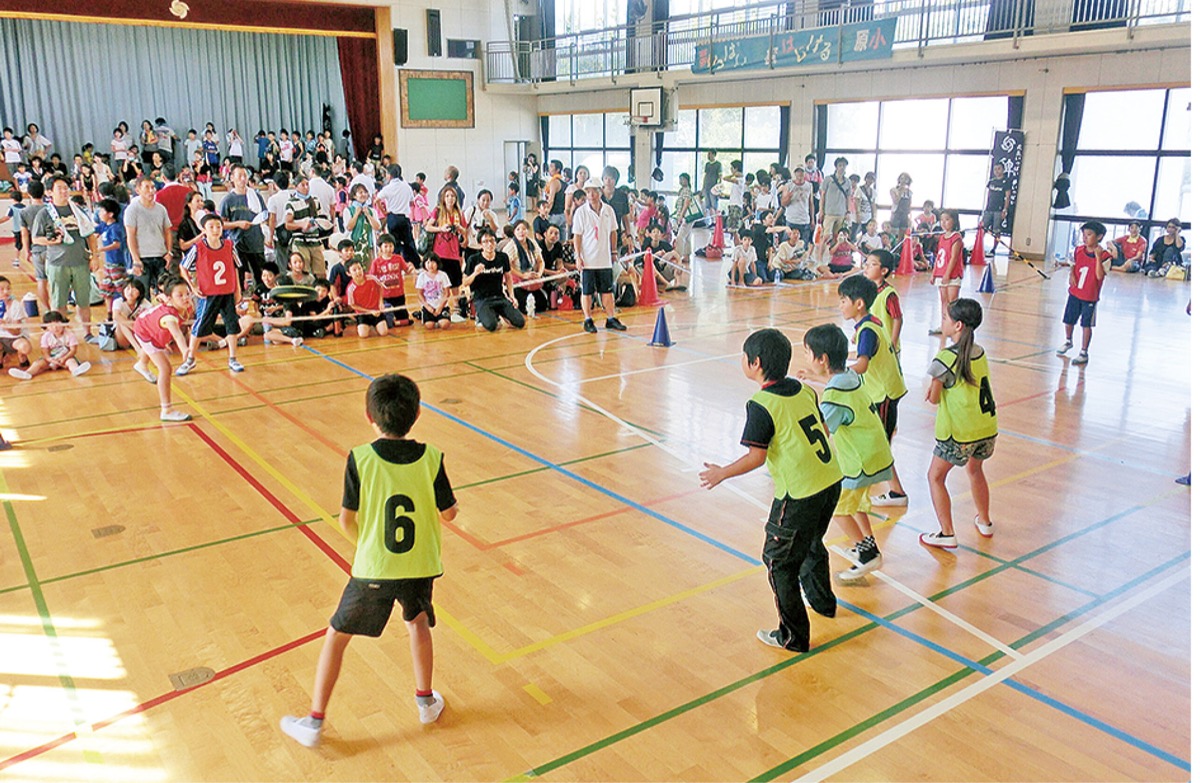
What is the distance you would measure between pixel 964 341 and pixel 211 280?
731 centimetres

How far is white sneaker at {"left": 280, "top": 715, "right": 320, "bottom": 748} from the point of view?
3771 millimetres

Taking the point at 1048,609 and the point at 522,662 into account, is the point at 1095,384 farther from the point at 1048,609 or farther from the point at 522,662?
the point at 522,662

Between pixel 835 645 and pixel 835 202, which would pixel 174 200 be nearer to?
pixel 835 645

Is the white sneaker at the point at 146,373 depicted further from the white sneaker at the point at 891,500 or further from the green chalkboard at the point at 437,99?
the green chalkboard at the point at 437,99

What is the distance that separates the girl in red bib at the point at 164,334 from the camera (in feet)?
26.3

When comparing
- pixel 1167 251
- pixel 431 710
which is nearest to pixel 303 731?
pixel 431 710

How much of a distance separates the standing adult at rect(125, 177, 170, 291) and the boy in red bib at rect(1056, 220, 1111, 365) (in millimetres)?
10054

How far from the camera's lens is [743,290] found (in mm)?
15844

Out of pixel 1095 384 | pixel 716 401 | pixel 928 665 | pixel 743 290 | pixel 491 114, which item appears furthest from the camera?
pixel 491 114

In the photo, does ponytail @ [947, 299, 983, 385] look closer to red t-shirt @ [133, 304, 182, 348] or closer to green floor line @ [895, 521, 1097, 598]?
green floor line @ [895, 521, 1097, 598]

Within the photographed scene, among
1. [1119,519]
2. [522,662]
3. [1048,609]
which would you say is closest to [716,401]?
[1119,519]

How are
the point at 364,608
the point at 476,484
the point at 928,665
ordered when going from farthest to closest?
the point at 476,484 < the point at 928,665 < the point at 364,608

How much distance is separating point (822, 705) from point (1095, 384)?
7.00 metres

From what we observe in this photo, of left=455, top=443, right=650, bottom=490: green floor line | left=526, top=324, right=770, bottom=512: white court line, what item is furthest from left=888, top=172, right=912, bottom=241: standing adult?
left=455, top=443, right=650, bottom=490: green floor line
